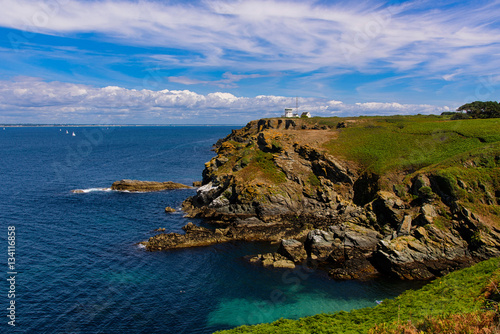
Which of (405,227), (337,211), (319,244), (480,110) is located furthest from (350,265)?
(480,110)

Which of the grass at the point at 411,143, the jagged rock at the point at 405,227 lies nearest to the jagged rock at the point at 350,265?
the jagged rock at the point at 405,227

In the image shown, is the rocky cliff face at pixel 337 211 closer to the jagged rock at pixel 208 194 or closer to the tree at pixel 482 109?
the jagged rock at pixel 208 194

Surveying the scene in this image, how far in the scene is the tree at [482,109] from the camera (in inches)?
3401

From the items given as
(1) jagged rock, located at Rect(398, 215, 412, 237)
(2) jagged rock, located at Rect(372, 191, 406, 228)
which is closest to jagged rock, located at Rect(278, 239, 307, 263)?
(1) jagged rock, located at Rect(398, 215, 412, 237)

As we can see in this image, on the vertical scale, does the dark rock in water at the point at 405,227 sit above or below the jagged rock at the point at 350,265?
above

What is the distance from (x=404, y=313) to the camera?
21438mm

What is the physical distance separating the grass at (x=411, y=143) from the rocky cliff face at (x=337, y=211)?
305cm

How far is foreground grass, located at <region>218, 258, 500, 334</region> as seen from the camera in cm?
1902

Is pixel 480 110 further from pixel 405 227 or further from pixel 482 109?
pixel 405 227

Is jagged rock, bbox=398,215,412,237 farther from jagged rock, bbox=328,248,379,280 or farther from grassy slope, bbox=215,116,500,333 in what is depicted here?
grassy slope, bbox=215,116,500,333

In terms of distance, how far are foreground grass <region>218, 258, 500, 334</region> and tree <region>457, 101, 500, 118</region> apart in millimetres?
80655

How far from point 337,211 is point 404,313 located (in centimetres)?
3995

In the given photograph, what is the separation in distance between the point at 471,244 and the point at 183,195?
61364 millimetres

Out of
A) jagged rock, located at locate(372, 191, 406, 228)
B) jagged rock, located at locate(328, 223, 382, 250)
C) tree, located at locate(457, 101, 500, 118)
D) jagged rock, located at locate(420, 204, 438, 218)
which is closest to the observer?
jagged rock, located at locate(420, 204, 438, 218)
